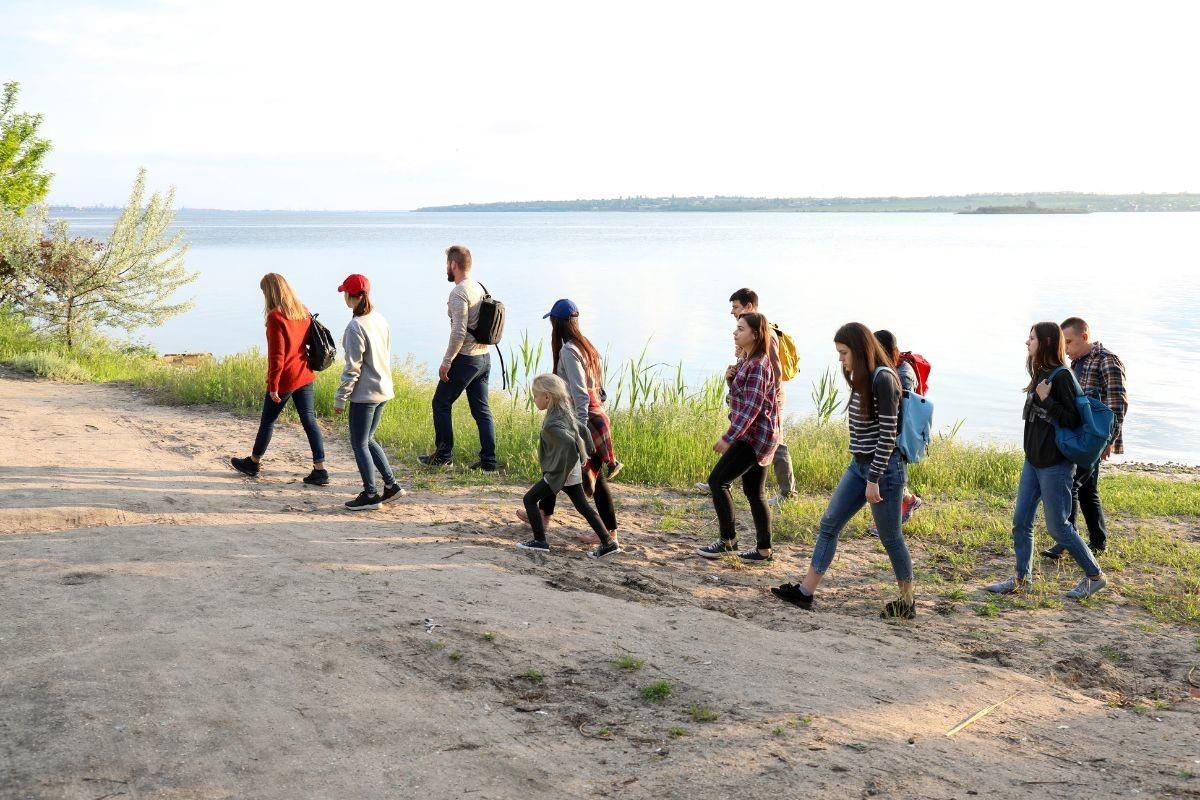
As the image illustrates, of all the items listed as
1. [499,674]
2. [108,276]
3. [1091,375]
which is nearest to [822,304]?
[108,276]

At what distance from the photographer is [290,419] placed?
12141 mm

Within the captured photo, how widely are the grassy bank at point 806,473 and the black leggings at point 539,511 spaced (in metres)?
1.38

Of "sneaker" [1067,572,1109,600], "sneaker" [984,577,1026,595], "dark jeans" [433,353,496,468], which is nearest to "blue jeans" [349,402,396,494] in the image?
"dark jeans" [433,353,496,468]

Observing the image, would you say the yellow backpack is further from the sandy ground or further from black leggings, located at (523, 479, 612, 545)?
black leggings, located at (523, 479, 612, 545)

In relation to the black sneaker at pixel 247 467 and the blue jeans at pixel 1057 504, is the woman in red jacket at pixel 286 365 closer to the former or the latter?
the black sneaker at pixel 247 467

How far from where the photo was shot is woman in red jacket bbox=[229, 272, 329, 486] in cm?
855

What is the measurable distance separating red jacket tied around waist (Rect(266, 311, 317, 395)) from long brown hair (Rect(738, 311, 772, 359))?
153 inches

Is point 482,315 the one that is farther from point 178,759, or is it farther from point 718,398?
point 178,759

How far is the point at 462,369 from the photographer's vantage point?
955 centimetres

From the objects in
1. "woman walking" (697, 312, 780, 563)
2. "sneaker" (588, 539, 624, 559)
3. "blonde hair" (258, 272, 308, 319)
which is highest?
"blonde hair" (258, 272, 308, 319)

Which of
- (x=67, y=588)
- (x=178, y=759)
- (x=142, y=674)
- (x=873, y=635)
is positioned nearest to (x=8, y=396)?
(x=67, y=588)

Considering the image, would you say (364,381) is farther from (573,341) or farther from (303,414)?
(573,341)

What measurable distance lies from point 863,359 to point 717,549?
231 centimetres

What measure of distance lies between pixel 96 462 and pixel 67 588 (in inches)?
157
